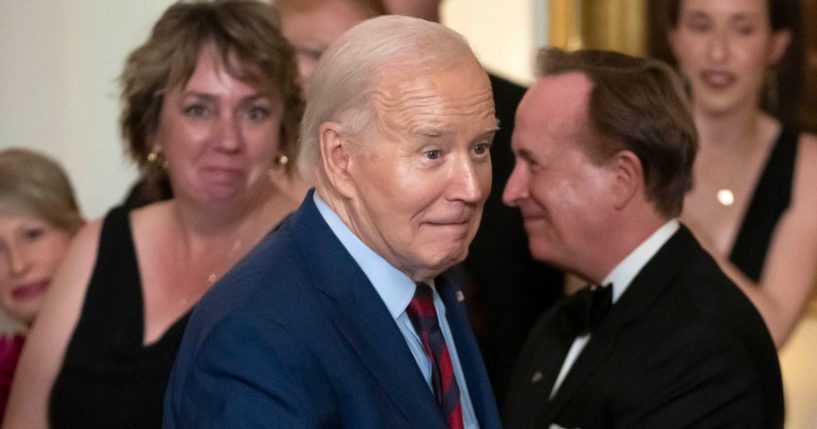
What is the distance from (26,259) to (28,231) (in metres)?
0.08

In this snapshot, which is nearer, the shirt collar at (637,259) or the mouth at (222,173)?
the shirt collar at (637,259)

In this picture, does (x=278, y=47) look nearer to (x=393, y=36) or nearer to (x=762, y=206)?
(x=393, y=36)

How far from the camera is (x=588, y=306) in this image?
283cm

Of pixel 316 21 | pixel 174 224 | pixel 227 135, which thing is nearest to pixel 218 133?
pixel 227 135

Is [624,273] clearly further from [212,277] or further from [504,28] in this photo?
[504,28]

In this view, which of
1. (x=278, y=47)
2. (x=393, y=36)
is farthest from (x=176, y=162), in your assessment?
(x=393, y=36)

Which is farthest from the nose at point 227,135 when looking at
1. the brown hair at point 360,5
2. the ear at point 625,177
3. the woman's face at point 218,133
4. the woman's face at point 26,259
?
the ear at point 625,177

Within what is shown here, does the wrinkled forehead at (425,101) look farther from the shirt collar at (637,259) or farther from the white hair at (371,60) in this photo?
the shirt collar at (637,259)

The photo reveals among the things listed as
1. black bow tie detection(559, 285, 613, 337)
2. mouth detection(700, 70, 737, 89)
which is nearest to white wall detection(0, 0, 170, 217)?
mouth detection(700, 70, 737, 89)

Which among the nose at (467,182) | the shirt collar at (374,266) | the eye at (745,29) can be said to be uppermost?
the nose at (467,182)

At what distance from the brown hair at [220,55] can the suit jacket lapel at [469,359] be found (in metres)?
1.05

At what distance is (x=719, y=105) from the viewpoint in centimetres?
412

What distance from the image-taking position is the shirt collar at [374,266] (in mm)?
1978

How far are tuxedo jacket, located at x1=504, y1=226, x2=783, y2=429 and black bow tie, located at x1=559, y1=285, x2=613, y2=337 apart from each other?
3cm
